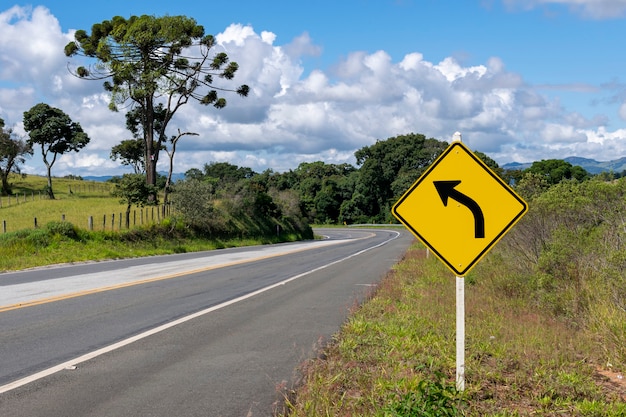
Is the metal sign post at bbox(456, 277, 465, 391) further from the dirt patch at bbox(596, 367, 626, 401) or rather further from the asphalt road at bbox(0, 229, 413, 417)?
the asphalt road at bbox(0, 229, 413, 417)

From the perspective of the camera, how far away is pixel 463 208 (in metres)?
5.71

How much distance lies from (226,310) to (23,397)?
531cm

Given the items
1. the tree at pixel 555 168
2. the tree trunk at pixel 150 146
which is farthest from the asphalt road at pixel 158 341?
the tree at pixel 555 168

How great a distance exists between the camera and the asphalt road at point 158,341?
5.65m

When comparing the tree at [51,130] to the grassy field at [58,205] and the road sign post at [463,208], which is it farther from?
the road sign post at [463,208]

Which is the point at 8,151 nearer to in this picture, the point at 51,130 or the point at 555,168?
the point at 51,130

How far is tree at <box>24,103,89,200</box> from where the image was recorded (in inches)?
2638

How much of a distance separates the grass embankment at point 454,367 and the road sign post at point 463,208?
3.79 feet

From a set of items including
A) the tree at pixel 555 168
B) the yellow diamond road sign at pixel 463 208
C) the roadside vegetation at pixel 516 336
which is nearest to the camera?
the roadside vegetation at pixel 516 336

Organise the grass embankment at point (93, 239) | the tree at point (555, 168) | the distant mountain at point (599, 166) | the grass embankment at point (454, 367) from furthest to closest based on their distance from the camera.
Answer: the tree at point (555, 168) → the grass embankment at point (93, 239) → the distant mountain at point (599, 166) → the grass embankment at point (454, 367)

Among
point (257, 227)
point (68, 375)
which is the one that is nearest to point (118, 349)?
point (68, 375)

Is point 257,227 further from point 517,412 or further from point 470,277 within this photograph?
point 517,412

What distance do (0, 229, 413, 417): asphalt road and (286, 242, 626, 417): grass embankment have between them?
53 centimetres

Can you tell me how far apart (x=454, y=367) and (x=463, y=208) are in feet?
5.83
